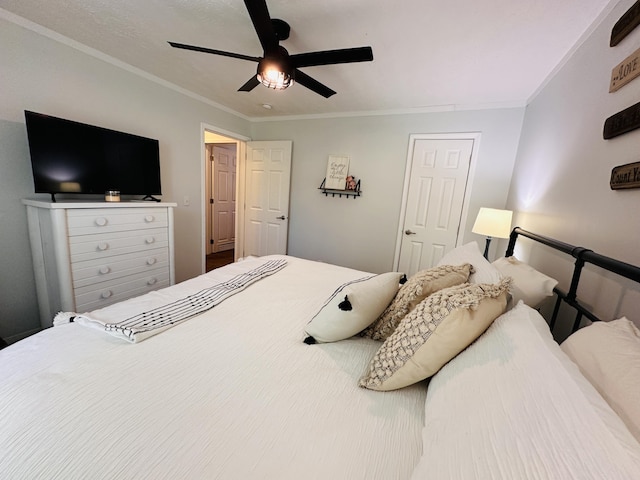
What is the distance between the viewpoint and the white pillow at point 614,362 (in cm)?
48

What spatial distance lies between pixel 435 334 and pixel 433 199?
2.54 m

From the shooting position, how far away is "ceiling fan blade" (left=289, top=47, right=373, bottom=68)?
135 cm

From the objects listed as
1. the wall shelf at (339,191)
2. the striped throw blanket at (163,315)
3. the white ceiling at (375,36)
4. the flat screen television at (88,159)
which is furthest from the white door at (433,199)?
the flat screen television at (88,159)

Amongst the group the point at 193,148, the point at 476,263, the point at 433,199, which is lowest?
the point at 476,263

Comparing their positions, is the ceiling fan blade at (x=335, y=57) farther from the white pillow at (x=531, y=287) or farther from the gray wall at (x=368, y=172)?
the gray wall at (x=368, y=172)

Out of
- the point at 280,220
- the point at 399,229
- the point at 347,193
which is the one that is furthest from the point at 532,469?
the point at 280,220

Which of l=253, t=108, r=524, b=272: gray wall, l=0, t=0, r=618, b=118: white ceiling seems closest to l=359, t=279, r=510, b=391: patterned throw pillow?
l=0, t=0, r=618, b=118: white ceiling

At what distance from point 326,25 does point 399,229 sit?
223 cm

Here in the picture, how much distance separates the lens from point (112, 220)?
2.02 meters

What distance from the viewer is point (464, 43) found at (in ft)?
→ 5.44

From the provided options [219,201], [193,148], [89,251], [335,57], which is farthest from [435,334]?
[219,201]

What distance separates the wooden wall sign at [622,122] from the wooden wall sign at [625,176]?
149 millimetres

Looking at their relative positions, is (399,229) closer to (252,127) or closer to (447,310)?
(447,310)

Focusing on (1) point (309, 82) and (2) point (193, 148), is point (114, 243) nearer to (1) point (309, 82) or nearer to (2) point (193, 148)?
(2) point (193, 148)
